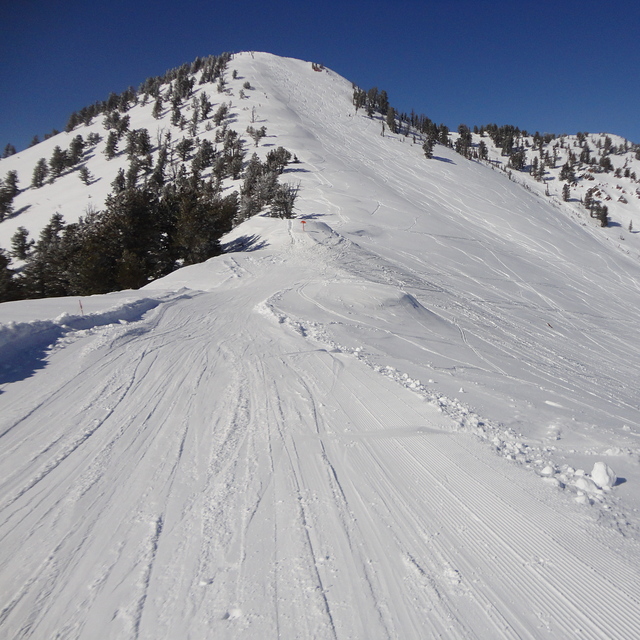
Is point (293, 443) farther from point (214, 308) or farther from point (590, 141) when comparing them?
point (590, 141)

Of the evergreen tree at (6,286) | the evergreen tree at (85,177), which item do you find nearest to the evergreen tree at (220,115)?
the evergreen tree at (85,177)

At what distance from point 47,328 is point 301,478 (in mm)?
5930

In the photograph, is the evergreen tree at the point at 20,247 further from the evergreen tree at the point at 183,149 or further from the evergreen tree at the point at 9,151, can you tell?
the evergreen tree at the point at 9,151

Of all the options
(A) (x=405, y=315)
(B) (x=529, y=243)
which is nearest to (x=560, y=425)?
(A) (x=405, y=315)

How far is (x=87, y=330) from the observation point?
7.57 meters

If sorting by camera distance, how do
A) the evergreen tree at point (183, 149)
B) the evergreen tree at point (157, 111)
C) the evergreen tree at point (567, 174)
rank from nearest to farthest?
the evergreen tree at point (183, 149) < the evergreen tree at point (567, 174) < the evergreen tree at point (157, 111)

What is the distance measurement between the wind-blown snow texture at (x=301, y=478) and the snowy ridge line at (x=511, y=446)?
30mm

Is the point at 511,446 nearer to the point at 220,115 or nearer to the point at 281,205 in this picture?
the point at 281,205

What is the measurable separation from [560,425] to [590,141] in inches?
6083

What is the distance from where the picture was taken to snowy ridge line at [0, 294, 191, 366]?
6148 mm

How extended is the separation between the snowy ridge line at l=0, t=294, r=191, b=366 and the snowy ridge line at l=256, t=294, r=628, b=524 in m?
5.10

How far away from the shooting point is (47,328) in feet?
23.0

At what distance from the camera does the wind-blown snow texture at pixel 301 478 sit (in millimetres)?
2584

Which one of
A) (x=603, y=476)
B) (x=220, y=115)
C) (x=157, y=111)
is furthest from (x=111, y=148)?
(x=603, y=476)
